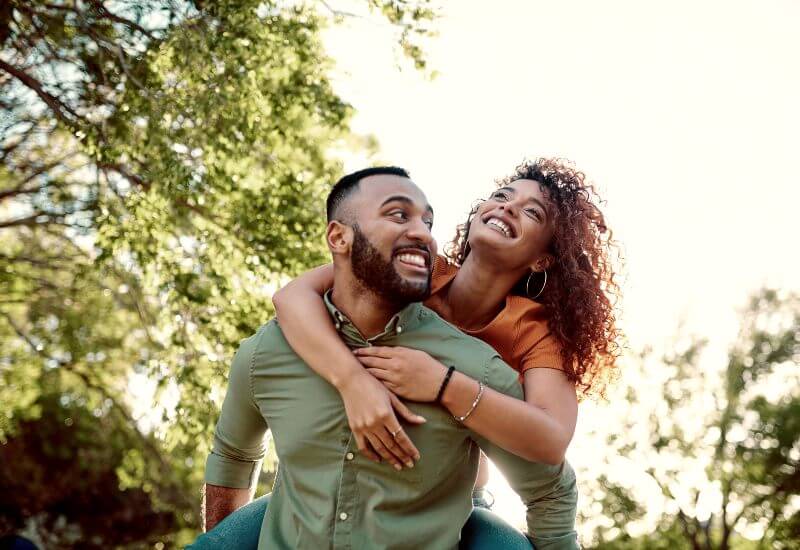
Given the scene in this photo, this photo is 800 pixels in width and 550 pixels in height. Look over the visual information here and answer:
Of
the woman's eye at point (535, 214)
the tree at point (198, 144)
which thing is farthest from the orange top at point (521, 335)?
the tree at point (198, 144)

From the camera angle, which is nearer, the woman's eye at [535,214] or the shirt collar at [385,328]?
the shirt collar at [385,328]

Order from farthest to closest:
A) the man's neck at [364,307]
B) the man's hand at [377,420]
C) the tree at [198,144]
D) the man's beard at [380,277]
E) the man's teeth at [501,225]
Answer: the tree at [198,144] → the man's teeth at [501,225] → the man's neck at [364,307] → the man's beard at [380,277] → the man's hand at [377,420]

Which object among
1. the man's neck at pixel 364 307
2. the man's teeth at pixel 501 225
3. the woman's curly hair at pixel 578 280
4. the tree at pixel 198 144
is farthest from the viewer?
the tree at pixel 198 144

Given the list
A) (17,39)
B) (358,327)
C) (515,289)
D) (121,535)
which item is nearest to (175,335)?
(17,39)

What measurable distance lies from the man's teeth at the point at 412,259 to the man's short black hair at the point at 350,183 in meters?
0.40

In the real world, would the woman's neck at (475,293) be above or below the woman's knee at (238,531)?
above

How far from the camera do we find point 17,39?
10258mm

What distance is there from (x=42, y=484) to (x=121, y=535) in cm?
386

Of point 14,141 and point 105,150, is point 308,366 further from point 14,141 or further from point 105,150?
point 14,141

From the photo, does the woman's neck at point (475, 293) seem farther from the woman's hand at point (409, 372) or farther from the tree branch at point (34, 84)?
the tree branch at point (34, 84)

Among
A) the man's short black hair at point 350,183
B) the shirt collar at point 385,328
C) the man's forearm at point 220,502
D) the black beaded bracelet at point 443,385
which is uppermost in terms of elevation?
the man's short black hair at point 350,183

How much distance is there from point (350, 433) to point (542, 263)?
1.62 metres

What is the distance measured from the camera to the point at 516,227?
12.4ft

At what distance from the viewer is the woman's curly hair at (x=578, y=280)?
351 cm
